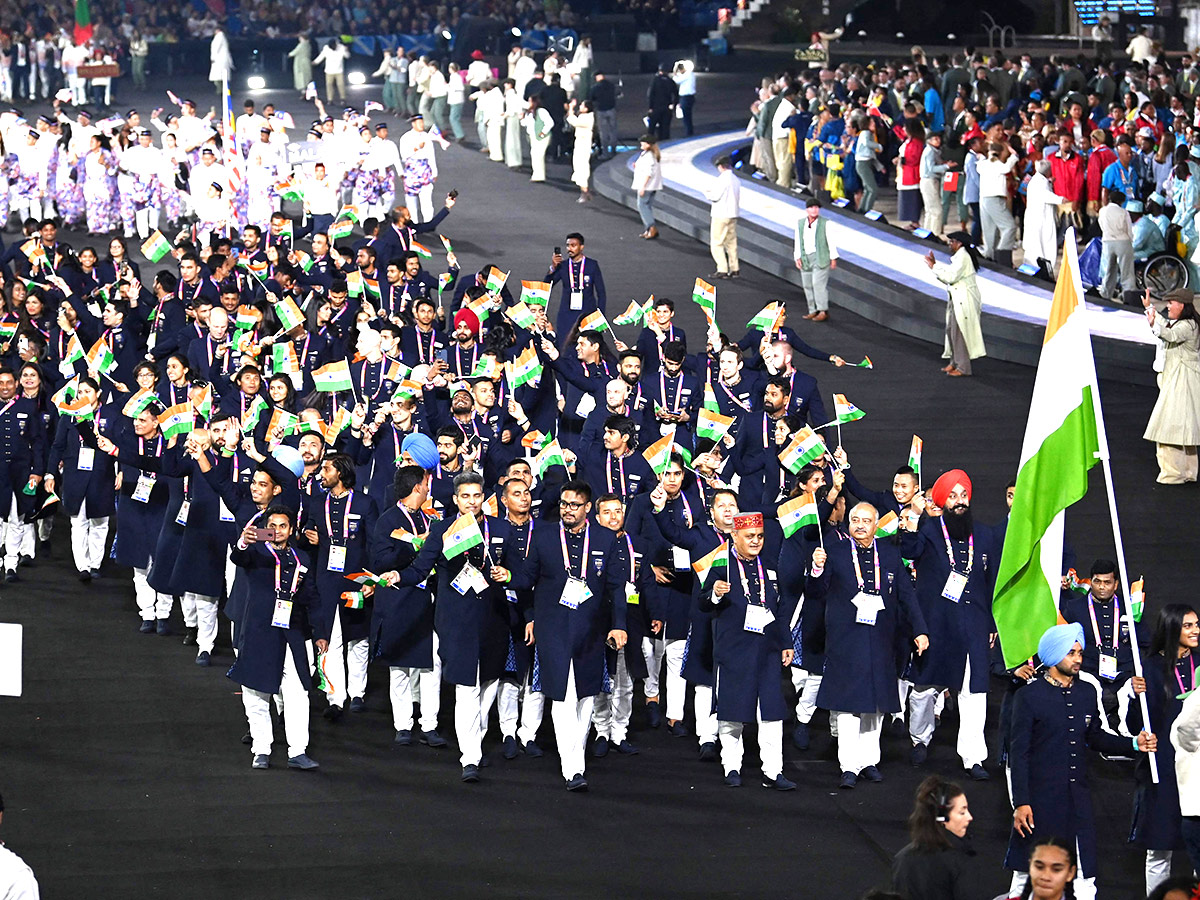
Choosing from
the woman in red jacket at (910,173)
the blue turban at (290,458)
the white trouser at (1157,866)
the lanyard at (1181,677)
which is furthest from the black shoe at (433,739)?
the woman in red jacket at (910,173)

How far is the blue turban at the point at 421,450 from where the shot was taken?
40.2 feet

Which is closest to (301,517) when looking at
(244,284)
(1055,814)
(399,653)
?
(399,653)

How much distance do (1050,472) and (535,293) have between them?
26.9 ft

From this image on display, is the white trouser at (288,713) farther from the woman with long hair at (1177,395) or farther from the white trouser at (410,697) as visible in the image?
the woman with long hair at (1177,395)

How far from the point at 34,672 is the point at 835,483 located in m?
5.36

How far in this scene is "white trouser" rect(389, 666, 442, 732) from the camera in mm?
11430

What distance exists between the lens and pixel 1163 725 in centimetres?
941


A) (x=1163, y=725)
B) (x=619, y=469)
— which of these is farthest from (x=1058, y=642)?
(x=619, y=469)

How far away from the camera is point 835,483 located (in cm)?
1201

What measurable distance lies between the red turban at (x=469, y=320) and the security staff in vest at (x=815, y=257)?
643cm

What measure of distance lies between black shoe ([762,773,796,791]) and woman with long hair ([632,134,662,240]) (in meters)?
17.0

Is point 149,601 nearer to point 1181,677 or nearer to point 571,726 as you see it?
point 571,726

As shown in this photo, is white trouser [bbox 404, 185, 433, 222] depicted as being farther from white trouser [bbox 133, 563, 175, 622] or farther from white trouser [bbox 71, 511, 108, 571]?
white trouser [bbox 133, 563, 175, 622]

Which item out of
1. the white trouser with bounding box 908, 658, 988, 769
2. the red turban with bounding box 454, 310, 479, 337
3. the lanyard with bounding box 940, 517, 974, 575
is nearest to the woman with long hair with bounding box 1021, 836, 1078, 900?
the white trouser with bounding box 908, 658, 988, 769
